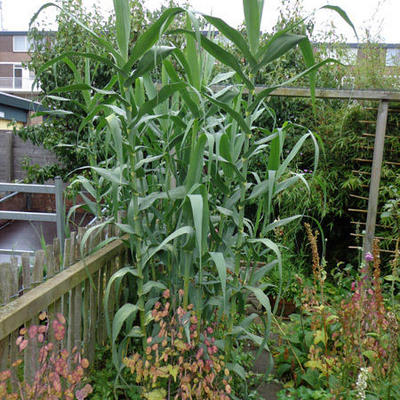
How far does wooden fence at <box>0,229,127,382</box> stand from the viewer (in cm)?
129

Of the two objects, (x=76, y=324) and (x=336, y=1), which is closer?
(x=336, y=1)

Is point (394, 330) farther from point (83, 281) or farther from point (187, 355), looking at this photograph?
point (83, 281)

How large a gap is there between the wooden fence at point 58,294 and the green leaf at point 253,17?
1.02m

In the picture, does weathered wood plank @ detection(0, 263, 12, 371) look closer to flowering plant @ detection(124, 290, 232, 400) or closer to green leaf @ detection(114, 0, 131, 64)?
flowering plant @ detection(124, 290, 232, 400)

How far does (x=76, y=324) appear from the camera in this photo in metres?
1.71

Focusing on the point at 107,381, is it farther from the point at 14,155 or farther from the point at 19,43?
the point at 19,43

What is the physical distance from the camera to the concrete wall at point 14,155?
5891mm

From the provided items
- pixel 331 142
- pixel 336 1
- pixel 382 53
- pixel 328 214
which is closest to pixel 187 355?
pixel 336 1

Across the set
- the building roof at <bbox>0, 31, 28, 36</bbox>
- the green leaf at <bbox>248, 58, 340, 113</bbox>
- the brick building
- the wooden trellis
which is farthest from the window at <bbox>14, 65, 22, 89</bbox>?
the green leaf at <bbox>248, 58, 340, 113</bbox>

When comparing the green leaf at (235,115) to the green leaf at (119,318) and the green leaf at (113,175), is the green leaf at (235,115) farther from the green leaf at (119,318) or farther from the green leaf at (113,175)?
the green leaf at (119,318)

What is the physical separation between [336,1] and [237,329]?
1281mm

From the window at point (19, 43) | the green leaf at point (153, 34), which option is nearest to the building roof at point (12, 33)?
the window at point (19, 43)

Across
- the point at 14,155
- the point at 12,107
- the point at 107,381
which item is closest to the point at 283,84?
the point at 107,381

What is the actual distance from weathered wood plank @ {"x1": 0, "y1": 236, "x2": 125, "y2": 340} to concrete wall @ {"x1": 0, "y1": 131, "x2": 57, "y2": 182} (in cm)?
443
